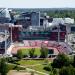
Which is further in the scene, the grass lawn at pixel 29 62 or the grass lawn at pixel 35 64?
the grass lawn at pixel 29 62

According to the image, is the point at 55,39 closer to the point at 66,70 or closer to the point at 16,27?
the point at 16,27

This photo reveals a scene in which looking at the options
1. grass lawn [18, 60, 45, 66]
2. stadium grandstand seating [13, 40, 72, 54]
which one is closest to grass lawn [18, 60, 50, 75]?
grass lawn [18, 60, 45, 66]

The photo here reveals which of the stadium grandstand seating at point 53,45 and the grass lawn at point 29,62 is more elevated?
the stadium grandstand seating at point 53,45

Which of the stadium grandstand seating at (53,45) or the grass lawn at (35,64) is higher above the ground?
the stadium grandstand seating at (53,45)

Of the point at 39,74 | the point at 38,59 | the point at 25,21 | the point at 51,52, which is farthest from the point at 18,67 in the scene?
the point at 25,21

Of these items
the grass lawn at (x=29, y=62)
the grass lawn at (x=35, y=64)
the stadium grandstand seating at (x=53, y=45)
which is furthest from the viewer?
the stadium grandstand seating at (x=53, y=45)

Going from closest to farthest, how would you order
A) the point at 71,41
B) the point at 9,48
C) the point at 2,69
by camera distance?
the point at 2,69 < the point at 9,48 < the point at 71,41

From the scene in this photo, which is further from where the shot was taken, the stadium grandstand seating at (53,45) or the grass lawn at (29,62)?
the stadium grandstand seating at (53,45)

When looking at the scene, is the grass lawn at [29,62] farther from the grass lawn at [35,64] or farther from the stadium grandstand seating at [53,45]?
the stadium grandstand seating at [53,45]

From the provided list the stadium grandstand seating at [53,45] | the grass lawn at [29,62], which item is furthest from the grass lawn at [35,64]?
the stadium grandstand seating at [53,45]

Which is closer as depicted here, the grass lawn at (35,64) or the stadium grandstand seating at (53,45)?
the grass lawn at (35,64)

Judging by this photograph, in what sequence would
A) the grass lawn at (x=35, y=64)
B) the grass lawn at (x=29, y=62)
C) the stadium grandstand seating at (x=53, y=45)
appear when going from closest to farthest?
the grass lawn at (x=35, y=64), the grass lawn at (x=29, y=62), the stadium grandstand seating at (x=53, y=45)
